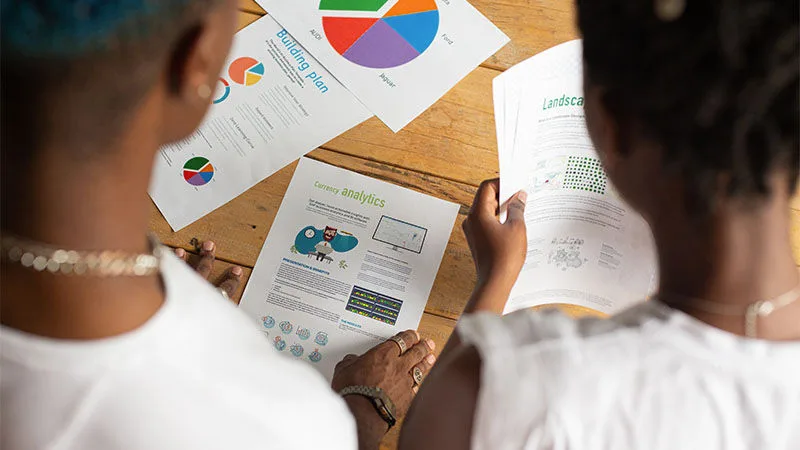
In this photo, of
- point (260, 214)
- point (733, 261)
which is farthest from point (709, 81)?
point (260, 214)

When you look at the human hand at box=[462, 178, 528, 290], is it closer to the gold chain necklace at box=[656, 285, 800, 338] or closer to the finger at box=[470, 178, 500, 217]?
the finger at box=[470, 178, 500, 217]

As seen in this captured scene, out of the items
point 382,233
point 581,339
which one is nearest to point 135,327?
point 581,339

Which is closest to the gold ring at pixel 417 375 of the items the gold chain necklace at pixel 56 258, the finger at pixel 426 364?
the finger at pixel 426 364

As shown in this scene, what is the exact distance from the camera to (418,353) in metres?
0.79

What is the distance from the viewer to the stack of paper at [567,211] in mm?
757

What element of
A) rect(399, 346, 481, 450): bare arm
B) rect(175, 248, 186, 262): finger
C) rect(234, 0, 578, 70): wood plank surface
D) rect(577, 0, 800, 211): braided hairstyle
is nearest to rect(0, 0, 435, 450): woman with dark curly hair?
rect(399, 346, 481, 450): bare arm

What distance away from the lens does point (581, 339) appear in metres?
0.49

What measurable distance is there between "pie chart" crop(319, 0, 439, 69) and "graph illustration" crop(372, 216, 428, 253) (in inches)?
8.3

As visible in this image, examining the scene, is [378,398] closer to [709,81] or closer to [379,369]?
[379,369]

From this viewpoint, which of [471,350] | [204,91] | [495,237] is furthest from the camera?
[495,237]

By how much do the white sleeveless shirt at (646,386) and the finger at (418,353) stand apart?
0.96 ft

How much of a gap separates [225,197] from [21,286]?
456mm

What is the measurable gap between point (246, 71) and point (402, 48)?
0.21m

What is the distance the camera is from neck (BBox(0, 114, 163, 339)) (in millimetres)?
365
